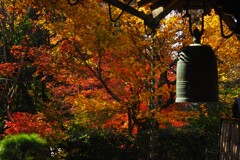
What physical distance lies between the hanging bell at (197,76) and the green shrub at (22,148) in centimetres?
578

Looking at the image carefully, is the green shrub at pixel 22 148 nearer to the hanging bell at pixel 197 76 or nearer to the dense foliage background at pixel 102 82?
the dense foliage background at pixel 102 82

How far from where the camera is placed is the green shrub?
26.6 feet

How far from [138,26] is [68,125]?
18.4 feet

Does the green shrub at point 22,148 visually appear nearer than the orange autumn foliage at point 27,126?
Yes

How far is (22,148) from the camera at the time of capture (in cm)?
833

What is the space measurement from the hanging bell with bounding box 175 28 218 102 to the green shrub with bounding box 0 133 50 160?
5783mm

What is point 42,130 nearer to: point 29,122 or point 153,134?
point 29,122

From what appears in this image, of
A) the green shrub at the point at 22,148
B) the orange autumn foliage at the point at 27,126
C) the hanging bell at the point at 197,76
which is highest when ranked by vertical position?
the hanging bell at the point at 197,76

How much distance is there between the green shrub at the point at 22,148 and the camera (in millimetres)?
8109

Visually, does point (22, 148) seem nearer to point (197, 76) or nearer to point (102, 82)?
point (102, 82)

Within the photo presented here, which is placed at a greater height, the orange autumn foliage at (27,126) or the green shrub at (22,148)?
the orange autumn foliage at (27,126)

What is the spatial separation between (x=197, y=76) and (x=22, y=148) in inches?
241

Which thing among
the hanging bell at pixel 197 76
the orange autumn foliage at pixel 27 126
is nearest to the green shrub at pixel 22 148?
the orange autumn foliage at pixel 27 126

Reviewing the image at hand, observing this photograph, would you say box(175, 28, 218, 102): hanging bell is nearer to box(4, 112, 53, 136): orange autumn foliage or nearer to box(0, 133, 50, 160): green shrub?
box(0, 133, 50, 160): green shrub
